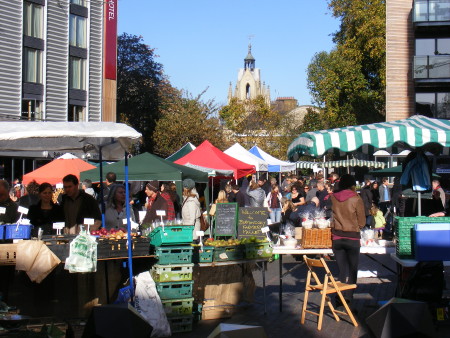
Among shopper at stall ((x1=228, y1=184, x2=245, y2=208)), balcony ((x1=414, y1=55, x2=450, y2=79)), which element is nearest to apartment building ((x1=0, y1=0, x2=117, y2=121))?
shopper at stall ((x1=228, y1=184, x2=245, y2=208))

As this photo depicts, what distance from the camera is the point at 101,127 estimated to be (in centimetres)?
802

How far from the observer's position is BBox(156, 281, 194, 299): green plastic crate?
8727mm

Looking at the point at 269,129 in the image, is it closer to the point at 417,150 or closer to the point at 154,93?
the point at 154,93

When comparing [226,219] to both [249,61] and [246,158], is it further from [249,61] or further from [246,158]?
[249,61]

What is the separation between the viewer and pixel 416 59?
34.8 m

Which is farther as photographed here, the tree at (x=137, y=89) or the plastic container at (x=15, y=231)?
the tree at (x=137, y=89)

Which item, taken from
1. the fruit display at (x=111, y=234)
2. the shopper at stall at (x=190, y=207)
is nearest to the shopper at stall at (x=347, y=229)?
the fruit display at (x=111, y=234)

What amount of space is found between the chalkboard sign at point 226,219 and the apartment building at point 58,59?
2174 centimetres

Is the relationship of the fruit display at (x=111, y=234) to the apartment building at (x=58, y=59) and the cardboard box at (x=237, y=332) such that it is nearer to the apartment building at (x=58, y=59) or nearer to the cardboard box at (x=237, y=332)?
the cardboard box at (x=237, y=332)

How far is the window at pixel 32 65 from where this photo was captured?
36.4m

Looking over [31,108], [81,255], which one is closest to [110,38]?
[31,108]

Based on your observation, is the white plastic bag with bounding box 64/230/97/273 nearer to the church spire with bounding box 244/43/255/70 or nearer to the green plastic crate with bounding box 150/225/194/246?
the green plastic crate with bounding box 150/225/194/246

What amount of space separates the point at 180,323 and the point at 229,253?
46.8 inches

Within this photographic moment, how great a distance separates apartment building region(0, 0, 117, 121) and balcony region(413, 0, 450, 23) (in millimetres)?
17721
